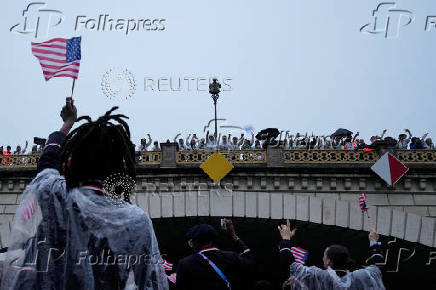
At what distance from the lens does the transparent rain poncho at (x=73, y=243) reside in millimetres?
3057

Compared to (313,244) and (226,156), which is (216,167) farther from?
(313,244)

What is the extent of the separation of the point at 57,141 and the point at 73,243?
804 mm

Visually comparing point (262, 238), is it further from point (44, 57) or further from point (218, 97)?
point (44, 57)

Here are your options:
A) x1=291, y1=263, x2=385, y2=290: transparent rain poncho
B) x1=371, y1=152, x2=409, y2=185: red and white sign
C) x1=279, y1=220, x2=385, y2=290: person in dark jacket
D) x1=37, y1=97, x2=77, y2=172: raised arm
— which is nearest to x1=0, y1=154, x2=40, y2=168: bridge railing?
x1=371, y1=152, x2=409, y2=185: red and white sign

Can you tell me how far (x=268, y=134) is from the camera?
20.9m

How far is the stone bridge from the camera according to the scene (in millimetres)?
18438

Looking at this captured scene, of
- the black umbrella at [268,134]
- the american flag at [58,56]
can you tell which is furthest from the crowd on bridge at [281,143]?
the american flag at [58,56]

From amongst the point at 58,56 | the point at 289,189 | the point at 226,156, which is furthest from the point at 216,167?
the point at 58,56

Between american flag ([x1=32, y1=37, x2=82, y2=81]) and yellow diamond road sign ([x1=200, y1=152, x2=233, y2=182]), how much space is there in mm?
11794

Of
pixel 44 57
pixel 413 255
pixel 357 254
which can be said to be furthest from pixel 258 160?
pixel 44 57

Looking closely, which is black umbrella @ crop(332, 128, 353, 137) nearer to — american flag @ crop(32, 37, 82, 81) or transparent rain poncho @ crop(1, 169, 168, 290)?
american flag @ crop(32, 37, 82, 81)

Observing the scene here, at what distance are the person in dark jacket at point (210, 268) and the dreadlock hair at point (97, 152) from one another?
105 inches

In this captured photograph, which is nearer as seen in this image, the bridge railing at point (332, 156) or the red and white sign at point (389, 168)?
the red and white sign at point (389, 168)

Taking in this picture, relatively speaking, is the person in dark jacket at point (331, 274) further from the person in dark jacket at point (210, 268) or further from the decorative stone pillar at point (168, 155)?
the decorative stone pillar at point (168, 155)
